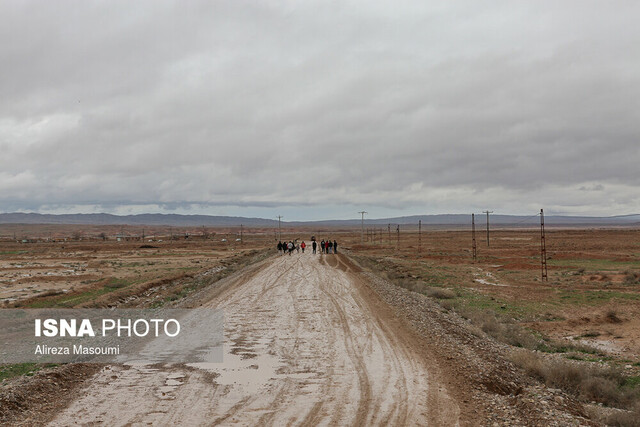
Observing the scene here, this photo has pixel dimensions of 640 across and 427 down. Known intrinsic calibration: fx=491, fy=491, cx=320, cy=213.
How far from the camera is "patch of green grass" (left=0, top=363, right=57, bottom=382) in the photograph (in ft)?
35.8

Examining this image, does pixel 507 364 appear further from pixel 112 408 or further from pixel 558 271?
pixel 558 271

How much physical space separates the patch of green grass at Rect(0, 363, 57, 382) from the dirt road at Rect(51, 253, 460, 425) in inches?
62.6

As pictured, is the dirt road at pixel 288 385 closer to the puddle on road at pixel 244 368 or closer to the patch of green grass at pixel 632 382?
the puddle on road at pixel 244 368

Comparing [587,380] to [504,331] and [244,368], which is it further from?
[244,368]

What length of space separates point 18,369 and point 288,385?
21.3ft

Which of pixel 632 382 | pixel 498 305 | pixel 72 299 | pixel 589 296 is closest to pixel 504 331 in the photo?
pixel 632 382

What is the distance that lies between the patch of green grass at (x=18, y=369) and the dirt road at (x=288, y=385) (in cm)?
159

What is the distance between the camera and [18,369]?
11.4m

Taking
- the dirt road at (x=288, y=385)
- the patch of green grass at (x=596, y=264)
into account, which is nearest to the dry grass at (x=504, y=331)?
the dirt road at (x=288, y=385)

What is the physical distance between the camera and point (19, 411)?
862cm

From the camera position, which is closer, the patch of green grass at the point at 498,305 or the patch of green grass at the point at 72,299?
the patch of green grass at the point at 498,305

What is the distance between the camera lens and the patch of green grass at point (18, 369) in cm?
1091

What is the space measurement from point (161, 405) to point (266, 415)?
6.66 feet

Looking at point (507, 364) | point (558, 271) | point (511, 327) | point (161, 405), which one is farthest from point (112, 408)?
point (558, 271)
